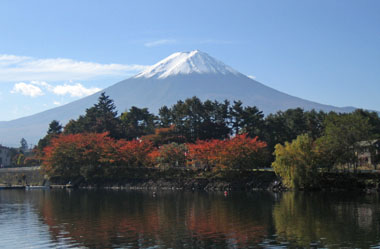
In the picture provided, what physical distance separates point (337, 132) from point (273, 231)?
3173 centimetres

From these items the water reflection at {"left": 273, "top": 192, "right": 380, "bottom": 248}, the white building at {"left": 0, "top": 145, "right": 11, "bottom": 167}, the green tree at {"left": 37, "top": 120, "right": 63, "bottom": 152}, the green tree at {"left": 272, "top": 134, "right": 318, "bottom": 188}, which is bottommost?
the water reflection at {"left": 273, "top": 192, "right": 380, "bottom": 248}

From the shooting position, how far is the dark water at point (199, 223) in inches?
1013

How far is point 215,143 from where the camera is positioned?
220 ft

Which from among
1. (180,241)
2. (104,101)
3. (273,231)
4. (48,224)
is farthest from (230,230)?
(104,101)

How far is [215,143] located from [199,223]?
3441cm

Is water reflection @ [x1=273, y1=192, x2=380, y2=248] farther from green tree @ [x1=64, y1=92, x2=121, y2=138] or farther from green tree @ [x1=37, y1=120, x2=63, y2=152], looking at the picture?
green tree @ [x1=37, y1=120, x2=63, y2=152]

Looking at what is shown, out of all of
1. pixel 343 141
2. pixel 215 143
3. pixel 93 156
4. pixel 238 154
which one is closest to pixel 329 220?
pixel 343 141

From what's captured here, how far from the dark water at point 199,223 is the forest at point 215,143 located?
7.54 metres

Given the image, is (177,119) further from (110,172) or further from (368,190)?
(368,190)

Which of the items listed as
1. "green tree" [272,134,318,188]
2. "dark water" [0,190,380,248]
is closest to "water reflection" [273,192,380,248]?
"dark water" [0,190,380,248]

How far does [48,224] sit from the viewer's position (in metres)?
33.7

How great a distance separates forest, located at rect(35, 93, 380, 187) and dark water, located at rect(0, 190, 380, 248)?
7.54 m

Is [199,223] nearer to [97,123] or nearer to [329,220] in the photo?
[329,220]

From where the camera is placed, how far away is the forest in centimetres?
5616
